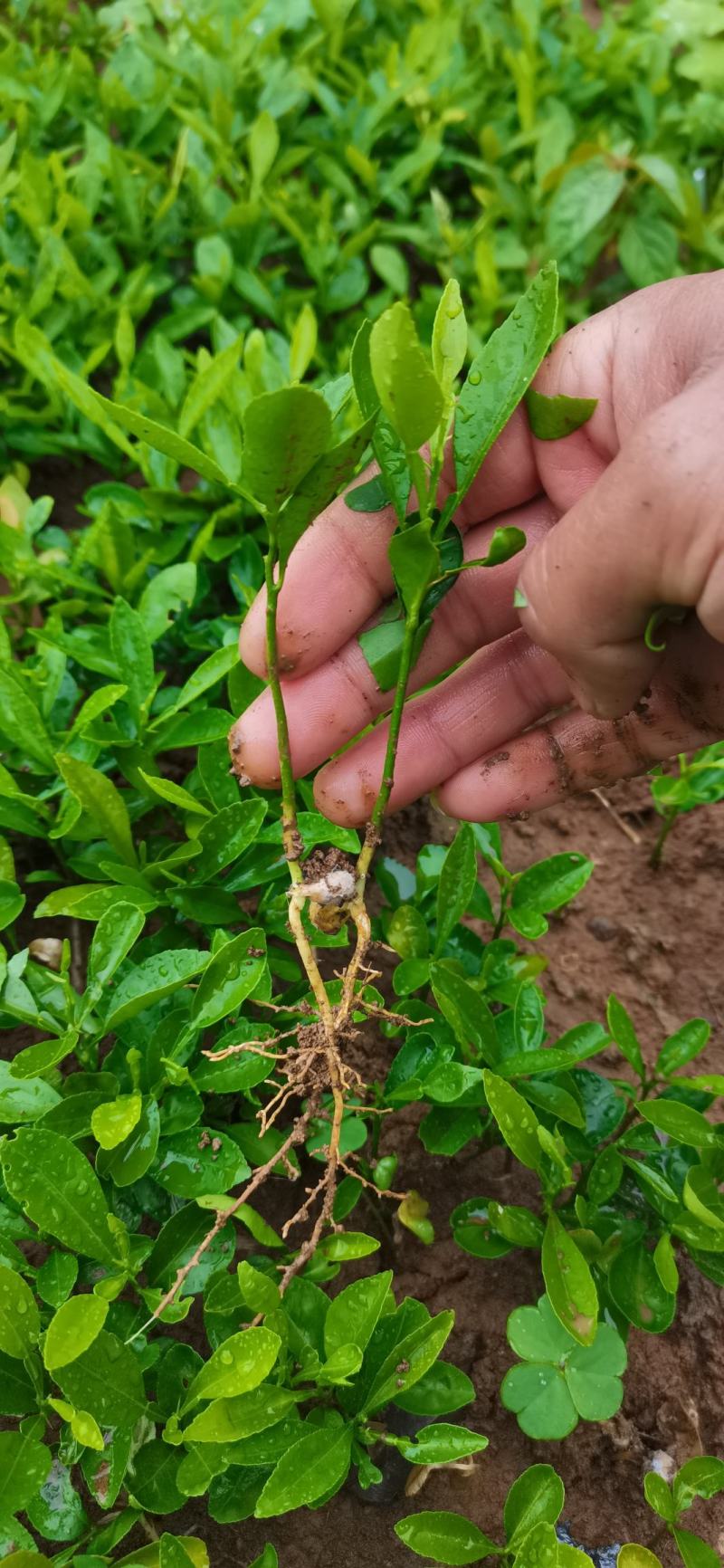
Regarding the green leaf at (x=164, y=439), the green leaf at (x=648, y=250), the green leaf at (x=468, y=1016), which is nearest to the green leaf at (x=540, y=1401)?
the green leaf at (x=468, y=1016)

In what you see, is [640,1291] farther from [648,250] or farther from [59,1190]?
[648,250]

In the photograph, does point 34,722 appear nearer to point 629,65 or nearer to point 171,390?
point 171,390

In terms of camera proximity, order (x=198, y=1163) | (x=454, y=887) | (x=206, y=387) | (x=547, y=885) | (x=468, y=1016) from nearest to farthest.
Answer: (x=198, y=1163) → (x=468, y=1016) → (x=454, y=887) → (x=547, y=885) → (x=206, y=387)

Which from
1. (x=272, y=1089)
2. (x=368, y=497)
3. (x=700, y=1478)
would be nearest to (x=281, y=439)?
(x=368, y=497)

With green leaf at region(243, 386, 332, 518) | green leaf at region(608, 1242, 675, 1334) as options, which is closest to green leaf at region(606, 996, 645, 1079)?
green leaf at region(608, 1242, 675, 1334)

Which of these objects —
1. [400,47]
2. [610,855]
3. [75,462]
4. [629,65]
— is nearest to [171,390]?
[75,462]

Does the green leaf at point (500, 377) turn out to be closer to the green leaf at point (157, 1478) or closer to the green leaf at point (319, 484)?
the green leaf at point (319, 484)
